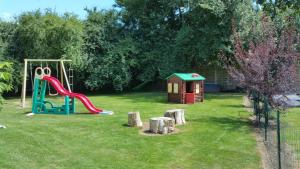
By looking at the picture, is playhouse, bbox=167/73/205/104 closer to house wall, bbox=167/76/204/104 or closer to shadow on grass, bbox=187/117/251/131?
house wall, bbox=167/76/204/104

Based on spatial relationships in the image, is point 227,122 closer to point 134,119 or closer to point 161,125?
point 161,125

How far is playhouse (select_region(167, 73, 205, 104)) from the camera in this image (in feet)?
57.7

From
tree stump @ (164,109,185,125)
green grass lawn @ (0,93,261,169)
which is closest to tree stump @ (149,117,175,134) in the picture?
green grass lawn @ (0,93,261,169)

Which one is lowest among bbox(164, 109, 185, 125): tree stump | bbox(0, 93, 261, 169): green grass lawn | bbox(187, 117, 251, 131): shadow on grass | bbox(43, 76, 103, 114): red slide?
bbox(0, 93, 261, 169): green grass lawn

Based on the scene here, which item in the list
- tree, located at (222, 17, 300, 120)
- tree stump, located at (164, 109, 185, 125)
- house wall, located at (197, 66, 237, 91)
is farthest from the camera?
house wall, located at (197, 66, 237, 91)

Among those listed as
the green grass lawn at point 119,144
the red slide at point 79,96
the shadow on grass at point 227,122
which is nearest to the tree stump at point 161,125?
the green grass lawn at point 119,144

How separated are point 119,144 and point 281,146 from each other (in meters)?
3.41

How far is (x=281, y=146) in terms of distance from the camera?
818 cm

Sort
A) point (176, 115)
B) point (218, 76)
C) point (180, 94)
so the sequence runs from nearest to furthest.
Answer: point (176, 115) → point (180, 94) → point (218, 76)

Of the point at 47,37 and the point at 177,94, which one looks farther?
the point at 47,37

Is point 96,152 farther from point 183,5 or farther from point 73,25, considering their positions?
point 183,5

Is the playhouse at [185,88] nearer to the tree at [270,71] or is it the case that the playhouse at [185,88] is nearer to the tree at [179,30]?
the tree at [179,30]

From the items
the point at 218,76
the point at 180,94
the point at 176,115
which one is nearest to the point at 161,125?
the point at 176,115

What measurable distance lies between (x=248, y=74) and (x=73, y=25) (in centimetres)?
1322
